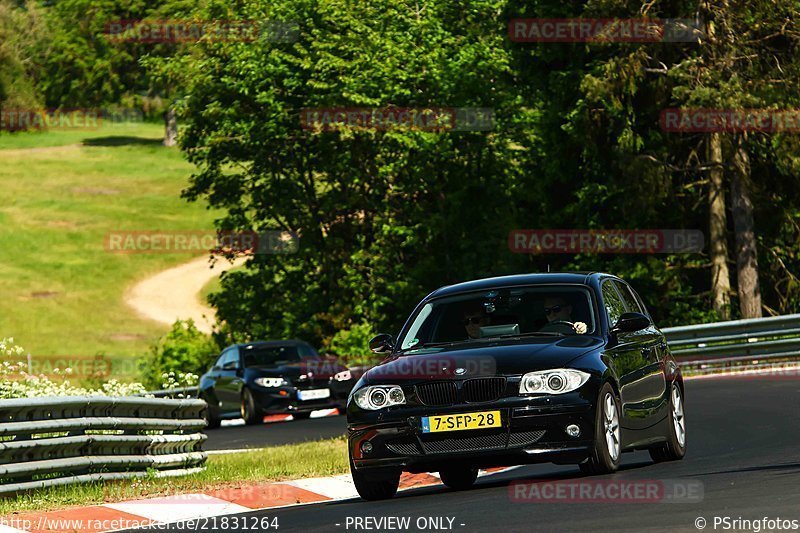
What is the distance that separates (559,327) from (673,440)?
1.94 m

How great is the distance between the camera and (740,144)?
37.6 meters

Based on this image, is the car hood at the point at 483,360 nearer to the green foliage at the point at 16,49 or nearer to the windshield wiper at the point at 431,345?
the windshield wiper at the point at 431,345

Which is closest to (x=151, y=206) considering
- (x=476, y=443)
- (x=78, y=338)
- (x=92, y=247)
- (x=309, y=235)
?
(x=92, y=247)

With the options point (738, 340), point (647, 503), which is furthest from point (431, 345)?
point (738, 340)

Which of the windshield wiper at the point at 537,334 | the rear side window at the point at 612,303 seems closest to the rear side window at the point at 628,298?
the rear side window at the point at 612,303

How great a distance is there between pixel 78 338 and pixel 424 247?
84.1ft

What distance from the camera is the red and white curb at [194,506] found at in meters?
11.1

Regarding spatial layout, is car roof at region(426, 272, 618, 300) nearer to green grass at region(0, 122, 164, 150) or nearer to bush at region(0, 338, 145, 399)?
bush at region(0, 338, 145, 399)

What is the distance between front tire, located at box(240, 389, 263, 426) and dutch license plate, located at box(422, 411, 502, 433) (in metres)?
18.4

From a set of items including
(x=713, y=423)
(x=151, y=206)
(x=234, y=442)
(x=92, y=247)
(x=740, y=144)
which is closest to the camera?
(x=713, y=423)

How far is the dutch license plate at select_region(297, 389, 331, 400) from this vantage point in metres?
29.2

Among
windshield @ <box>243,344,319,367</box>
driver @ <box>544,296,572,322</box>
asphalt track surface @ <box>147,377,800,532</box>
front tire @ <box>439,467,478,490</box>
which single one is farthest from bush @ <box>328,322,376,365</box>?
driver @ <box>544,296,572,322</box>

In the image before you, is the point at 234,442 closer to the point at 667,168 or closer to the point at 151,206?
the point at 667,168

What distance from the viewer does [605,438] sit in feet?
38.0
